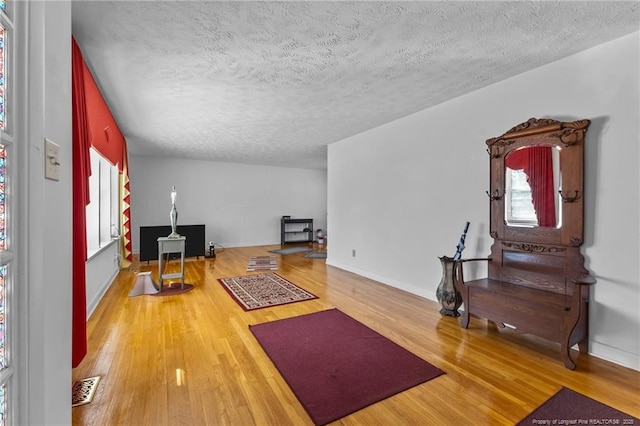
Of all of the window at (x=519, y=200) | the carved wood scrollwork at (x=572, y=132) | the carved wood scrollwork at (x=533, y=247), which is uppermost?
the carved wood scrollwork at (x=572, y=132)

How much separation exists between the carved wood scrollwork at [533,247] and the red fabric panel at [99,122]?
385cm

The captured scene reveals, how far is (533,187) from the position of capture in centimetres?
253

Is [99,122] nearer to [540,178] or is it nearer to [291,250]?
[540,178]

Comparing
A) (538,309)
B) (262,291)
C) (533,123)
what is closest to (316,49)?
(533,123)

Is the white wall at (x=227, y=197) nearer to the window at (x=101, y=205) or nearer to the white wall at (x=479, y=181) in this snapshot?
the window at (x=101, y=205)

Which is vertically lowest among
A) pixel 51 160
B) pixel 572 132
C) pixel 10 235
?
pixel 10 235

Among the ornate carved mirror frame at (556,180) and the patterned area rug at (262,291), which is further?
the patterned area rug at (262,291)

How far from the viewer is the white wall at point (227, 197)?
6684mm

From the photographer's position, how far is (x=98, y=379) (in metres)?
1.85

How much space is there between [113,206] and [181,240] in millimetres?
1608

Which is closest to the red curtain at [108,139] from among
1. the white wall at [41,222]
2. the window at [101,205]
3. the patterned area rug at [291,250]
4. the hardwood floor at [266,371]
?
the window at [101,205]

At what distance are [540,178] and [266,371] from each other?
9.03 ft

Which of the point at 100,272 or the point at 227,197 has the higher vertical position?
the point at 227,197

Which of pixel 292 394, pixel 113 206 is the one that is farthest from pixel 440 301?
pixel 113 206
